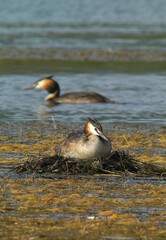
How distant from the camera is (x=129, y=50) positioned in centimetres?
2881

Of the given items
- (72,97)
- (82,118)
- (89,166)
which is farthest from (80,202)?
(72,97)

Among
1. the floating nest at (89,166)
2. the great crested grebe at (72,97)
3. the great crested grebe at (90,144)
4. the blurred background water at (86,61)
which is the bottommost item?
the blurred background water at (86,61)

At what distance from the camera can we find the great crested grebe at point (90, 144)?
9.18 m

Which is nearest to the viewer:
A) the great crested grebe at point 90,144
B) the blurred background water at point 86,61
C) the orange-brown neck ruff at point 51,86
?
the great crested grebe at point 90,144

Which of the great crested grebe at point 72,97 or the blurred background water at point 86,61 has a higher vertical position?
the great crested grebe at point 72,97

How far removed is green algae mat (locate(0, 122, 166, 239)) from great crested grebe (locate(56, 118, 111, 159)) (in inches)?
11.4

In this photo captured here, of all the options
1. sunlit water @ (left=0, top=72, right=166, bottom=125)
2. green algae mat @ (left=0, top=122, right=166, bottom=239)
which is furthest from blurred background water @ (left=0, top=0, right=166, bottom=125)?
green algae mat @ (left=0, top=122, right=166, bottom=239)

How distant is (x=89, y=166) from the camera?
9227 millimetres

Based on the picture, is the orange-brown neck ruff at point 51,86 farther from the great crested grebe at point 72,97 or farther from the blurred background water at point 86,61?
the blurred background water at point 86,61

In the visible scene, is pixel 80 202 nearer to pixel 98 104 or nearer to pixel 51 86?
pixel 98 104

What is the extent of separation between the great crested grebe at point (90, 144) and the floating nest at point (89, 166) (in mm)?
89

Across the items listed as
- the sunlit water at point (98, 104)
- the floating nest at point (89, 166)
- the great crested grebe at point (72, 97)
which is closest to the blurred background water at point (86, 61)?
the sunlit water at point (98, 104)

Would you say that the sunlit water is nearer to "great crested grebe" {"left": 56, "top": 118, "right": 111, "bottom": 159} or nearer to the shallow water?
the shallow water

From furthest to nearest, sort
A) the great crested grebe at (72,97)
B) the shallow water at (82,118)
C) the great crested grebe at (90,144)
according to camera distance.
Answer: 1. the great crested grebe at (72,97)
2. the great crested grebe at (90,144)
3. the shallow water at (82,118)
